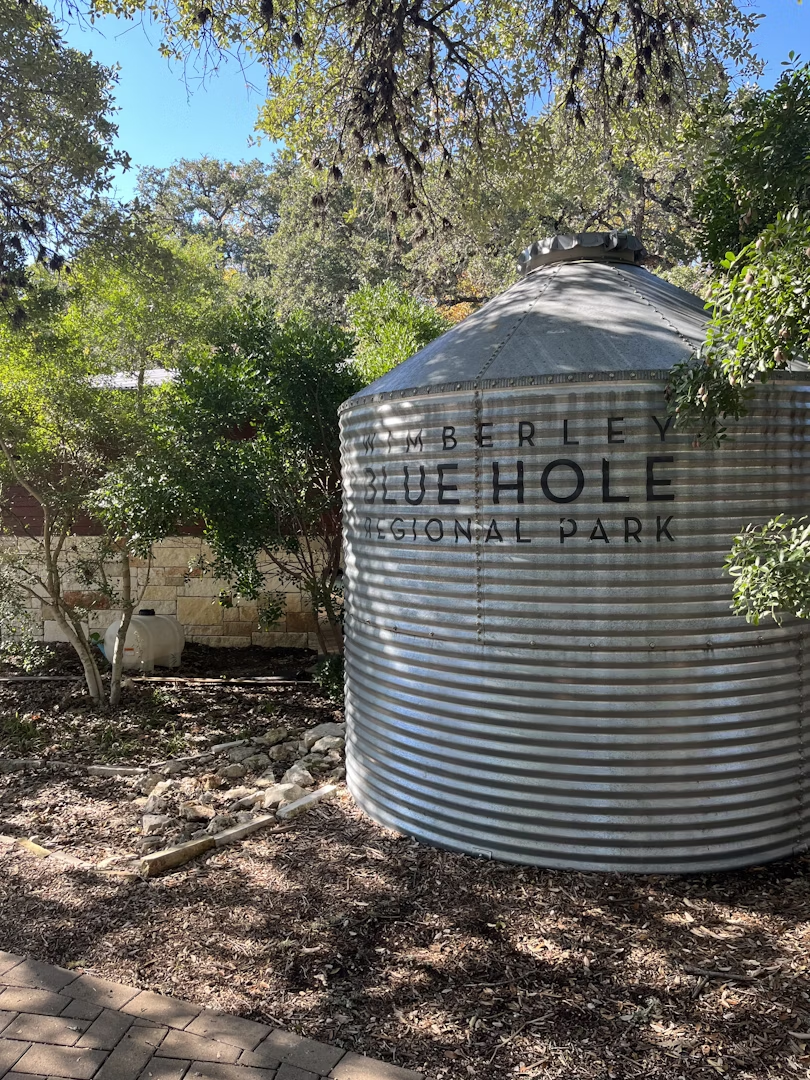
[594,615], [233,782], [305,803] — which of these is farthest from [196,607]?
[594,615]

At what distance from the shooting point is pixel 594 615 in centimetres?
404

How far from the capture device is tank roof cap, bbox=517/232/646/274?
17.9ft

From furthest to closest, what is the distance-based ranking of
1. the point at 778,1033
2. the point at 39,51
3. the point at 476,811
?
the point at 39,51 → the point at 476,811 → the point at 778,1033

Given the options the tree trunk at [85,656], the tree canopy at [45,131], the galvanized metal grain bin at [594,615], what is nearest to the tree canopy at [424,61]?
the tree canopy at [45,131]

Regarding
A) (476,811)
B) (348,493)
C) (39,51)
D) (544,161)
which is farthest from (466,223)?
(476,811)

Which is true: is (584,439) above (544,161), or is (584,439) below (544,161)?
below

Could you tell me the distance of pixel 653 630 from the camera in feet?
13.1

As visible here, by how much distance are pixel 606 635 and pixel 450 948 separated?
5.18 feet

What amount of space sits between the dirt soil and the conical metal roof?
254cm

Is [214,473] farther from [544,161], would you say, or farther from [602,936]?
[544,161]

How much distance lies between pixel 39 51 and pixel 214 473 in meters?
3.97

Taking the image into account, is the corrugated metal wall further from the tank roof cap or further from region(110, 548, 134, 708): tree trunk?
region(110, 548, 134, 708): tree trunk

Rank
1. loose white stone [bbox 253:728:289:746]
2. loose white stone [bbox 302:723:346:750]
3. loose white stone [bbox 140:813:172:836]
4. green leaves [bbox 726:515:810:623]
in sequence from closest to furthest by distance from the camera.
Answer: green leaves [bbox 726:515:810:623] < loose white stone [bbox 140:813:172:836] < loose white stone [bbox 302:723:346:750] < loose white stone [bbox 253:728:289:746]

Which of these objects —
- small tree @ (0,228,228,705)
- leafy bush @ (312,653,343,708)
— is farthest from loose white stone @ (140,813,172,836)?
leafy bush @ (312,653,343,708)
